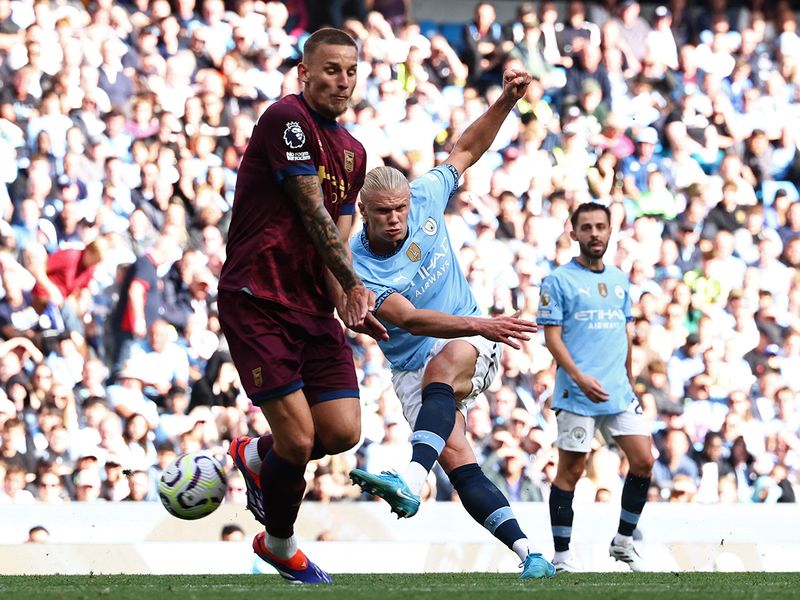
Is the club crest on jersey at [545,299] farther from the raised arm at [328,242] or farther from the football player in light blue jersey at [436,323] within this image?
the raised arm at [328,242]

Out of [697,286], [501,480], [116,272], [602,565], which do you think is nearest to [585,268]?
[602,565]

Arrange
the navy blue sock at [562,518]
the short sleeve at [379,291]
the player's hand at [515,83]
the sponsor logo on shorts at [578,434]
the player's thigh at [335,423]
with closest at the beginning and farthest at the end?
the player's thigh at [335,423] < the short sleeve at [379,291] < the player's hand at [515,83] < the navy blue sock at [562,518] < the sponsor logo on shorts at [578,434]

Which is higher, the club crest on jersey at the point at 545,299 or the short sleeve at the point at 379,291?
the short sleeve at the point at 379,291

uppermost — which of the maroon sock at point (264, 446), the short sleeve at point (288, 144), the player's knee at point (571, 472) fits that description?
the short sleeve at point (288, 144)

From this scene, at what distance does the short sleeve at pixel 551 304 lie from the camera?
27.7ft

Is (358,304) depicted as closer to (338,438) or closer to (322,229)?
(322,229)

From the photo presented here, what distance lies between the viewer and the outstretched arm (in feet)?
19.5

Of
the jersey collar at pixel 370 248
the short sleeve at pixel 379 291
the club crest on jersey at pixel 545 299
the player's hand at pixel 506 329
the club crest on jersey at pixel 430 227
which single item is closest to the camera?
the player's hand at pixel 506 329

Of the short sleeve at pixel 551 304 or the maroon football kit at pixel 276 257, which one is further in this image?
the short sleeve at pixel 551 304

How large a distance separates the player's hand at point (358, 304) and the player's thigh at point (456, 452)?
1.03 meters

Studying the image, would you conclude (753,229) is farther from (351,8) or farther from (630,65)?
(351,8)

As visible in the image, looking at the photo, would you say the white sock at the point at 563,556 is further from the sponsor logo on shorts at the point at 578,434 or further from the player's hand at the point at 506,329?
the player's hand at the point at 506,329

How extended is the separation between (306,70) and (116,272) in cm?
573

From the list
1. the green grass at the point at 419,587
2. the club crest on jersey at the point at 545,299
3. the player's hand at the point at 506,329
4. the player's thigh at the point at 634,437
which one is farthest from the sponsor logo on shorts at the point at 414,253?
the player's thigh at the point at 634,437
